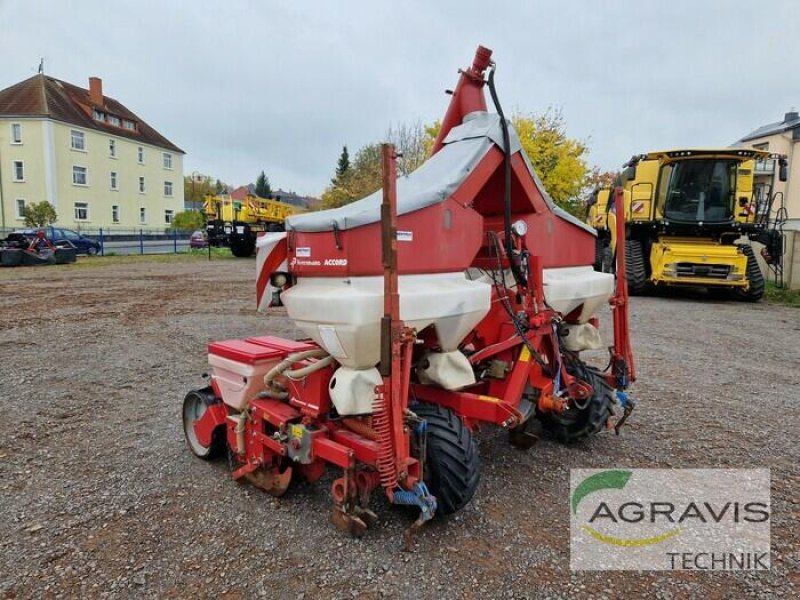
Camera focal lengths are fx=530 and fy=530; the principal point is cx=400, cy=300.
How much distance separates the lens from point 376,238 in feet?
8.39

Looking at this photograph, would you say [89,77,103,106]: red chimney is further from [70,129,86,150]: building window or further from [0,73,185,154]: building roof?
[70,129,86,150]: building window

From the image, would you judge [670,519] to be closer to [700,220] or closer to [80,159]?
[700,220]

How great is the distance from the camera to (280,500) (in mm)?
3078

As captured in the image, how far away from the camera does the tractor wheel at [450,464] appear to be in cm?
264

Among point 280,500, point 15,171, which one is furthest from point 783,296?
point 15,171

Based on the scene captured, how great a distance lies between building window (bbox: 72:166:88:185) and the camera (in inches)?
1500

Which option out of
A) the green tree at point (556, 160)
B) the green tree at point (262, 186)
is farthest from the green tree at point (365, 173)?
the green tree at point (262, 186)

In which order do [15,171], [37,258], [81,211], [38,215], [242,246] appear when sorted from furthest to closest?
[81,211]
[15,171]
[38,215]
[242,246]
[37,258]

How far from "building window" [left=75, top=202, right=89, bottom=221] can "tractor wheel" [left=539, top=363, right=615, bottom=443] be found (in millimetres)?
42826

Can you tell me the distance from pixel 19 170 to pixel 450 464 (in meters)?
44.2

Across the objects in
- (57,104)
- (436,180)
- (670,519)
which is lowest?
(670,519)

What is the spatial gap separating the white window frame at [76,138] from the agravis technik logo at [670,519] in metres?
43.9

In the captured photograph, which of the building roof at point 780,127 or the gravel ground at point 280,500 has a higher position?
the building roof at point 780,127

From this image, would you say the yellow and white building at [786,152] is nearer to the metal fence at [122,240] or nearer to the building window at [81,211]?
the metal fence at [122,240]
